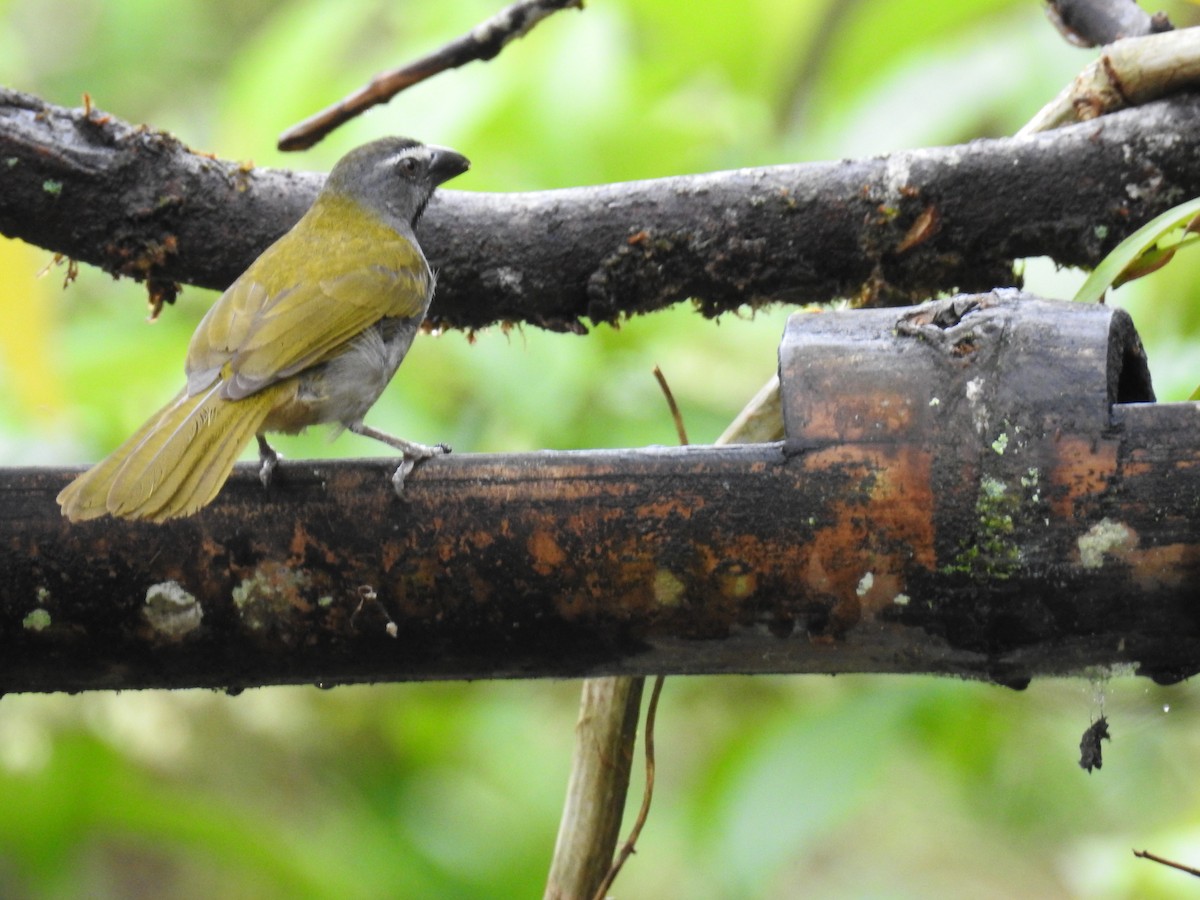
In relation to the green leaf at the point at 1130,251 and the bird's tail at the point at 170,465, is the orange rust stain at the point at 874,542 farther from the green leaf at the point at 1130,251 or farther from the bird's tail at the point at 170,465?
the bird's tail at the point at 170,465

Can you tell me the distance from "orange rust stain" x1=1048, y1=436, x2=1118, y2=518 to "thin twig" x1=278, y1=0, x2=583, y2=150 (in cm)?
164

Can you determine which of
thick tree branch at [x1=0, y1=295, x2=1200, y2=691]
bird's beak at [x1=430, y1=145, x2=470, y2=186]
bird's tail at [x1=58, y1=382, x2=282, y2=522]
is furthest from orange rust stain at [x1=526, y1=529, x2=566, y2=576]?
bird's beak at [x1=430, y1=145, x2=470, y2=186]

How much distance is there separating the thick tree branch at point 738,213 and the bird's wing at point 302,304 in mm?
149

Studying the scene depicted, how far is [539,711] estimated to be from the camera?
16.3 ft

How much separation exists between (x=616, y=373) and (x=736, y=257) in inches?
46.6

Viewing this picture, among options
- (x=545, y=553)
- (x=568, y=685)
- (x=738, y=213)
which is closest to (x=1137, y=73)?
(x=738, y=213)

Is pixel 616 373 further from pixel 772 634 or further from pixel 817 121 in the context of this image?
pixel 772 634

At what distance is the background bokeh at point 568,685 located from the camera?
320cm

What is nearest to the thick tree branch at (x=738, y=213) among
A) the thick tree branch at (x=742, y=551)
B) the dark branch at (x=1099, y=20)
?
the dark branch at (x=1099, y=20)

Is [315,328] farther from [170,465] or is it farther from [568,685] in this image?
[568,685]

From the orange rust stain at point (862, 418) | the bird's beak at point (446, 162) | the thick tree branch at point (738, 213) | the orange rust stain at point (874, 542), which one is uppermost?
the bird's beak at point (446, 162)

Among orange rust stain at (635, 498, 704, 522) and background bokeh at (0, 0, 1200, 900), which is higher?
background bokeh at (0, 0, 1200, 900)

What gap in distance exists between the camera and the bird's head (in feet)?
10.7

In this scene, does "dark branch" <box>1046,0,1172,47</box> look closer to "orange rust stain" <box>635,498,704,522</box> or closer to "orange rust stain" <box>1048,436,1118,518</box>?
"orange rust stain" <box>1048,436,1118,518</box>
